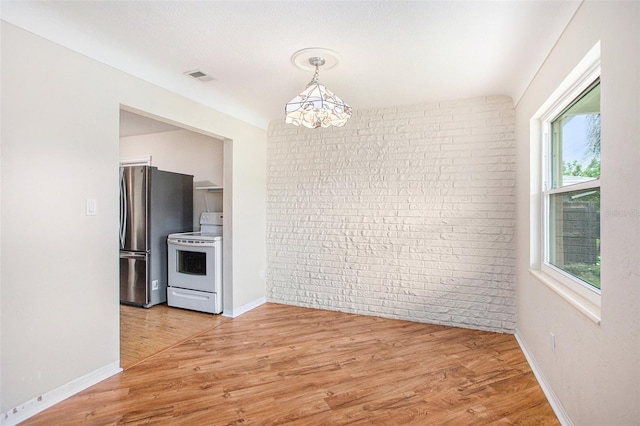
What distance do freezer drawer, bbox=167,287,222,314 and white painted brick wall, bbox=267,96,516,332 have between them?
76 cm

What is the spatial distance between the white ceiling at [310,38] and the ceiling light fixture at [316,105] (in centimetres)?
9

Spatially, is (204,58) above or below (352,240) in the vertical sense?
above

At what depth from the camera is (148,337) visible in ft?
10.2

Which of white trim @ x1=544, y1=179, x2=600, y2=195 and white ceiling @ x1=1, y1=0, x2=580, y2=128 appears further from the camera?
white ceiling @ x1=1, y1=0, x2=580, y2=128

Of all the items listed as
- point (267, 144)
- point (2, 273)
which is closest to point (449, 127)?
point (267, 144)

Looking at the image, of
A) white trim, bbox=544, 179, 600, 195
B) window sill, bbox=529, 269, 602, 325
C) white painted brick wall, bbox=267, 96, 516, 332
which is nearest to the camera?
window sill, bbox=529, 269, 602, 325

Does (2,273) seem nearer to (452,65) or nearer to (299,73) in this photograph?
(299,73)

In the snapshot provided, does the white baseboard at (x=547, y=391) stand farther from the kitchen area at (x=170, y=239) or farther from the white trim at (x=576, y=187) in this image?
the kitchen area at (x=170, y=239)

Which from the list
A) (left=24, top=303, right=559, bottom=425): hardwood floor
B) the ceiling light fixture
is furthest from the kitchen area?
the ceiling light fixture

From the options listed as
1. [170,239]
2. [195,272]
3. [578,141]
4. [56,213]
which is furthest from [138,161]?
[578,141]

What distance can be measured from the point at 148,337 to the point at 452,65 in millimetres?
3485

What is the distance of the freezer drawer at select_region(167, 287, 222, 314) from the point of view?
3746mm

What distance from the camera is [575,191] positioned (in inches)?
80.3

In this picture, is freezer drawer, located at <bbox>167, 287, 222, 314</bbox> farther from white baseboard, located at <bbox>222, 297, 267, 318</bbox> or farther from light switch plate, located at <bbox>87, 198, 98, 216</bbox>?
light switch plate, located at <bbox>87, 198, 98, 216</bbox>
